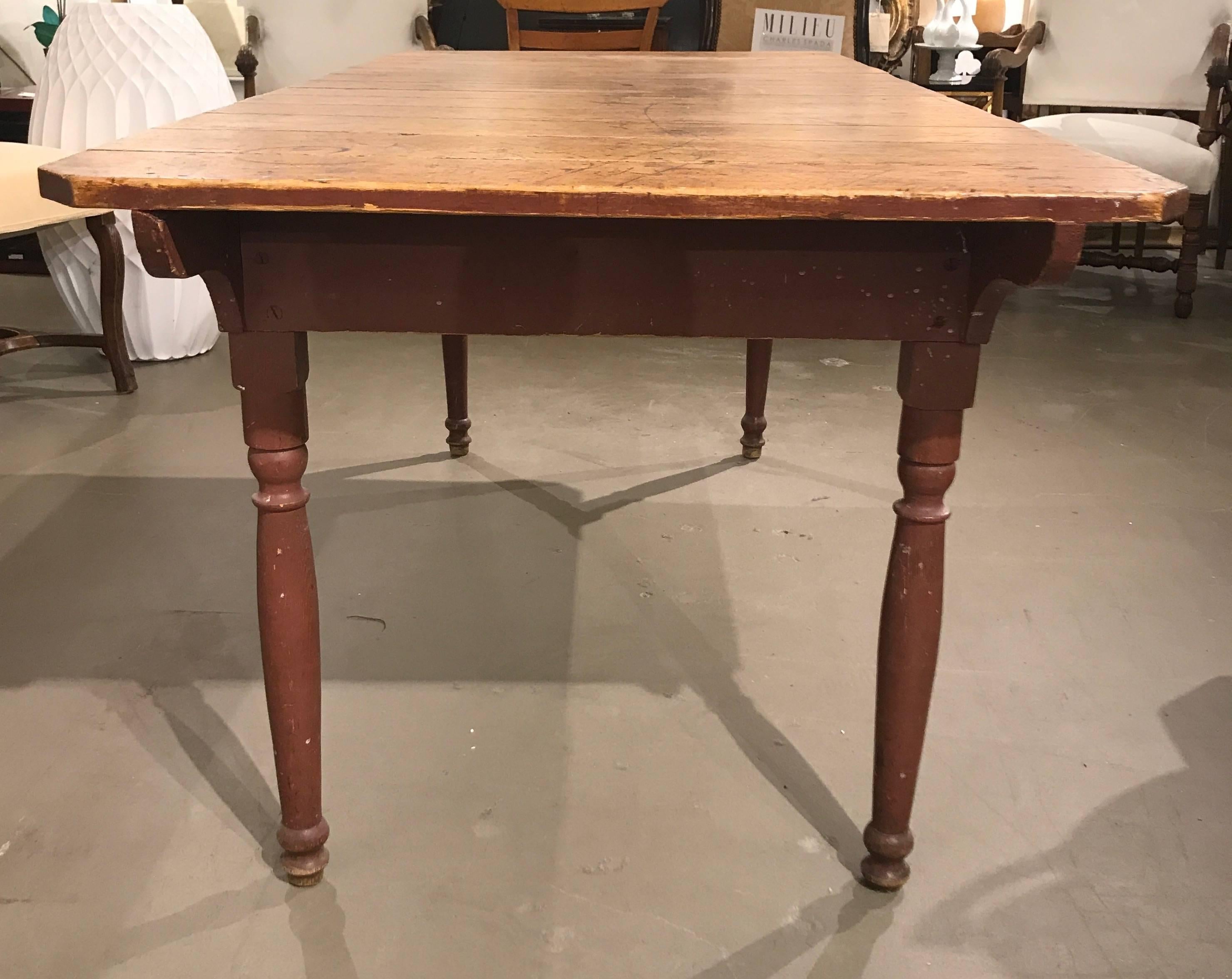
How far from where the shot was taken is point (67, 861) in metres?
1.06

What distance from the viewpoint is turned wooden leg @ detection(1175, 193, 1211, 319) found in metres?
2.93

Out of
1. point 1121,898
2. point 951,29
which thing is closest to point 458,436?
point 1121,898

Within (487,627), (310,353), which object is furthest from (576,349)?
(487,627)

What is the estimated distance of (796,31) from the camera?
371cm

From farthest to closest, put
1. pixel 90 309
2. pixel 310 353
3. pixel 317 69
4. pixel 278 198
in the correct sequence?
pixel 317 69 < pixel 310 353 < pixel 90 309 < pixel 278 198

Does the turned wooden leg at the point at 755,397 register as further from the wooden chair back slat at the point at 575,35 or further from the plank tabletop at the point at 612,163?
the wooden chair back slat at the point at 575,35

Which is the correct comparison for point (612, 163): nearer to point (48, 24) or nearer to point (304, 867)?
point (304, 867)

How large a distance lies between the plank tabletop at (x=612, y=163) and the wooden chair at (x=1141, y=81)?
6.65ft

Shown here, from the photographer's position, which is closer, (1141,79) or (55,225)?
(55,225)

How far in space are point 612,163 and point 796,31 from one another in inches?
127

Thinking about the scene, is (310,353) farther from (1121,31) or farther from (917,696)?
(1121,31)

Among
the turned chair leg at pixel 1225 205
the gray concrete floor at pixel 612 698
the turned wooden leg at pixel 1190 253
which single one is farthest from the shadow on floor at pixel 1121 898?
the turned chair leg at pixel 1225 205

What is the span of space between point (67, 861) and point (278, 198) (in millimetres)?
706

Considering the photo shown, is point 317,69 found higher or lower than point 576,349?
higher
